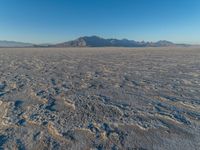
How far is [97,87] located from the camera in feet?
20.4

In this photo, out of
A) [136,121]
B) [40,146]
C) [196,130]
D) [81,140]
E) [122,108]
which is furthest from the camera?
[122,108]

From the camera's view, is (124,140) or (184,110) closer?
(124,140)

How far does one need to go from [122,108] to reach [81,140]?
1.57 meters

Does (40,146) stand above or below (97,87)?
above

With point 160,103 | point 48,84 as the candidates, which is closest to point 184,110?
point 160,103

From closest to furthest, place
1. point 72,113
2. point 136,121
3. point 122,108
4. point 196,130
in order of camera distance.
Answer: point 196,130
point 136,121
point 72,113
point 122,108

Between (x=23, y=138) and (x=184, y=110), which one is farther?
(x=184, y=110)

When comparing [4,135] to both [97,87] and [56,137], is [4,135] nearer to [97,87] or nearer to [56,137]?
[56,137]

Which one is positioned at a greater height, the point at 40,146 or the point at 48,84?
the point at 40,146

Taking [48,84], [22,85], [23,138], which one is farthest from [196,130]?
[22,85]

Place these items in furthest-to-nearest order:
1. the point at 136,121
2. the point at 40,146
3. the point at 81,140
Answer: the point at 136,121
the point at 81,140
the point at 40,146

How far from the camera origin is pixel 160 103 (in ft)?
Answer: 15.2

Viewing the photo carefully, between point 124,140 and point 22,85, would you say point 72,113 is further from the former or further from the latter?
point 22,85

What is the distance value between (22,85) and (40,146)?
4106 millimetres
